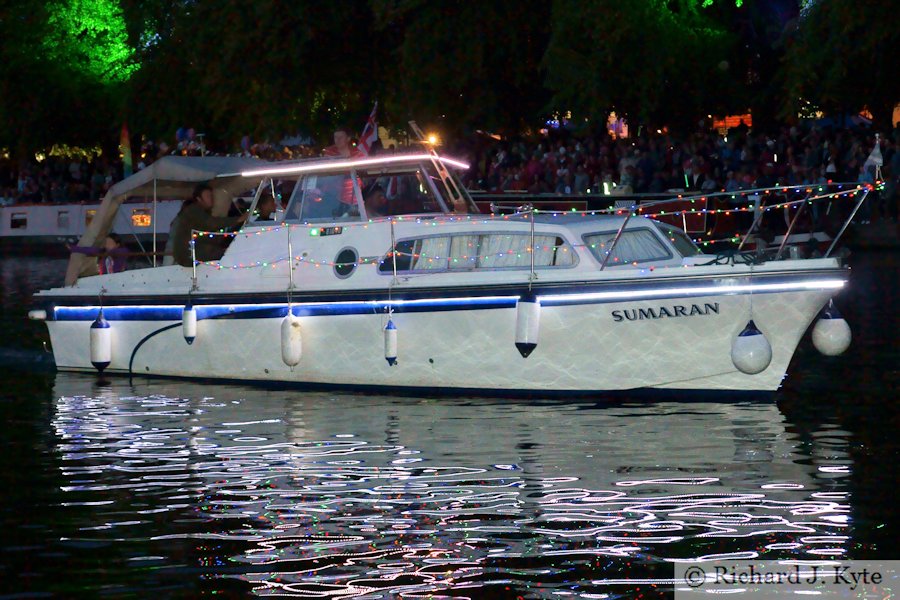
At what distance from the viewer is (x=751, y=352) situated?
1697 cm

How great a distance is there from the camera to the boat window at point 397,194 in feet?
65.1

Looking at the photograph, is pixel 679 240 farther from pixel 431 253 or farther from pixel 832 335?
pixel 431 253

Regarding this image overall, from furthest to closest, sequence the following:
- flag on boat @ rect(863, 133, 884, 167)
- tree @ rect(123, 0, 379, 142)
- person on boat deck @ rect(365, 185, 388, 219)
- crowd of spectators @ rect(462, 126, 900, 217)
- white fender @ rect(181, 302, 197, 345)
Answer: tree @ rect(123, 0, 379, 142) < crowd of spectators @ rect(462, 126, 900, 217) < flag on boat @ rect(863, 133, 884, 167) < white fender @ rect(181, 302, 197, 345) < person on boat deck @ rect(365, 185, 388, 219)

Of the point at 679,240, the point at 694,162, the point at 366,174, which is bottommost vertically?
the point at 679,240

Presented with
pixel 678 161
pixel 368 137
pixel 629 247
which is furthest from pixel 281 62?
pixel 629 247

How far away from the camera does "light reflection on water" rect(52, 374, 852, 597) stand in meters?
11.5

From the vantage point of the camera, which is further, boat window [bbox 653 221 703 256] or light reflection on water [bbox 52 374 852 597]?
boat window [bbox 653 221 703 256]

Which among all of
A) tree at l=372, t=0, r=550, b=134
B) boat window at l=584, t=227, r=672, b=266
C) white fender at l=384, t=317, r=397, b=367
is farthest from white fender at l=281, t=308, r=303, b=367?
tree at l=372, t=0, r=550, b=134

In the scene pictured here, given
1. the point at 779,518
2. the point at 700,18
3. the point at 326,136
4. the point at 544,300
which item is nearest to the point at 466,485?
the point at 779,518

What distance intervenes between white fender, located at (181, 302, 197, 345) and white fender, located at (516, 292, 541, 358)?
4.47 metres

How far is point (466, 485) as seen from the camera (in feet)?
46.1

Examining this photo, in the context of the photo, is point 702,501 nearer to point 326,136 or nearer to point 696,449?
point 696,449

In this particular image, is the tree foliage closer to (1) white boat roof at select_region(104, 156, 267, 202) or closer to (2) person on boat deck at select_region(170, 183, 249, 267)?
(1) white boat roof at select_region(104, 156, 267, 202)

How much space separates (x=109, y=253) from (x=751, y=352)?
9.38 m
